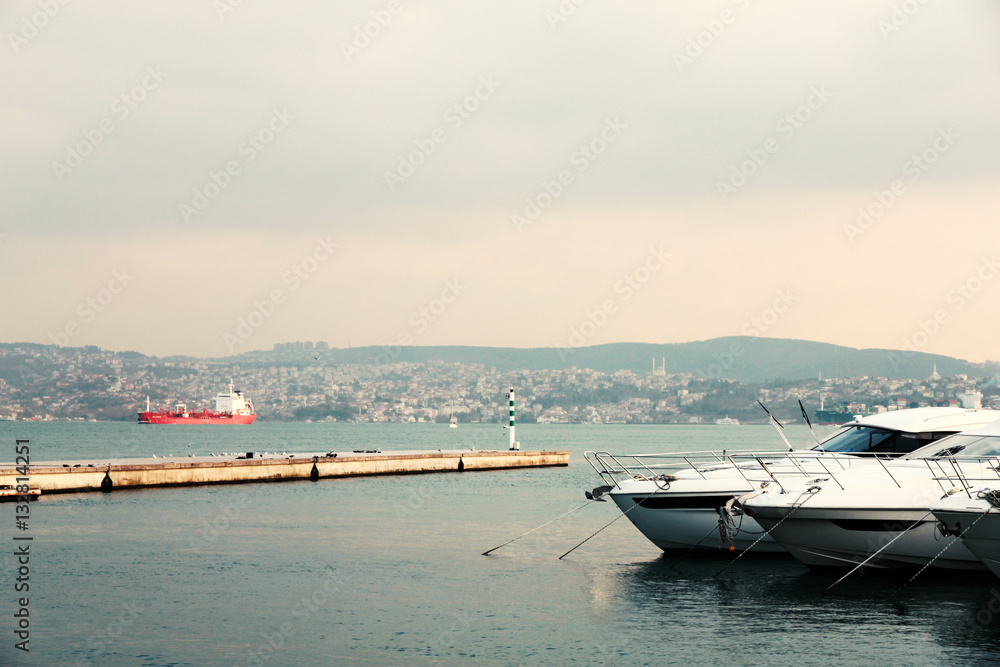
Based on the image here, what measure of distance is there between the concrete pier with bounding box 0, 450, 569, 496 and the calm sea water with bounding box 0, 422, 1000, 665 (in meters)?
6.93

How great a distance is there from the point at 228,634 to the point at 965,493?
390 inches

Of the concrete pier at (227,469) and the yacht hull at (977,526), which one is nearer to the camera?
the yacht hull at (977,526)

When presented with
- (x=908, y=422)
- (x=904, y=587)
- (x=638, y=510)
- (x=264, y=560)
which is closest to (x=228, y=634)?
(x=264, y=560)

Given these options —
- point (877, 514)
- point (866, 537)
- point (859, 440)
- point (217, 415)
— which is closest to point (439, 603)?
point (866, 537)

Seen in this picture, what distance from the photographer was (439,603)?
16.4 m

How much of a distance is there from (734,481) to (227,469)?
1012 inches

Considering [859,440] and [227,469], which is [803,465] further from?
[227,469]

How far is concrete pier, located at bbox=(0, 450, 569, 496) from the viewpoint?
34.0m

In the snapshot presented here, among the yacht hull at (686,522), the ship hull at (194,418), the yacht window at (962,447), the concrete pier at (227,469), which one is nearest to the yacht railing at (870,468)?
the yacht window at (962,447)

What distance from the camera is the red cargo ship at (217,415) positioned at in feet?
561

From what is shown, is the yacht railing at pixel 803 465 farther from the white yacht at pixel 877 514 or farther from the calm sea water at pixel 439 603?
the calm sea water at pixel 439 603

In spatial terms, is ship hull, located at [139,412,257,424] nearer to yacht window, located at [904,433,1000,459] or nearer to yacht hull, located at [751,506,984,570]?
yacht window, located at [904,433,1000,459]

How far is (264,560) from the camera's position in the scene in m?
21.4

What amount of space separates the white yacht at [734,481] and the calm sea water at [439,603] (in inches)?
23.5
